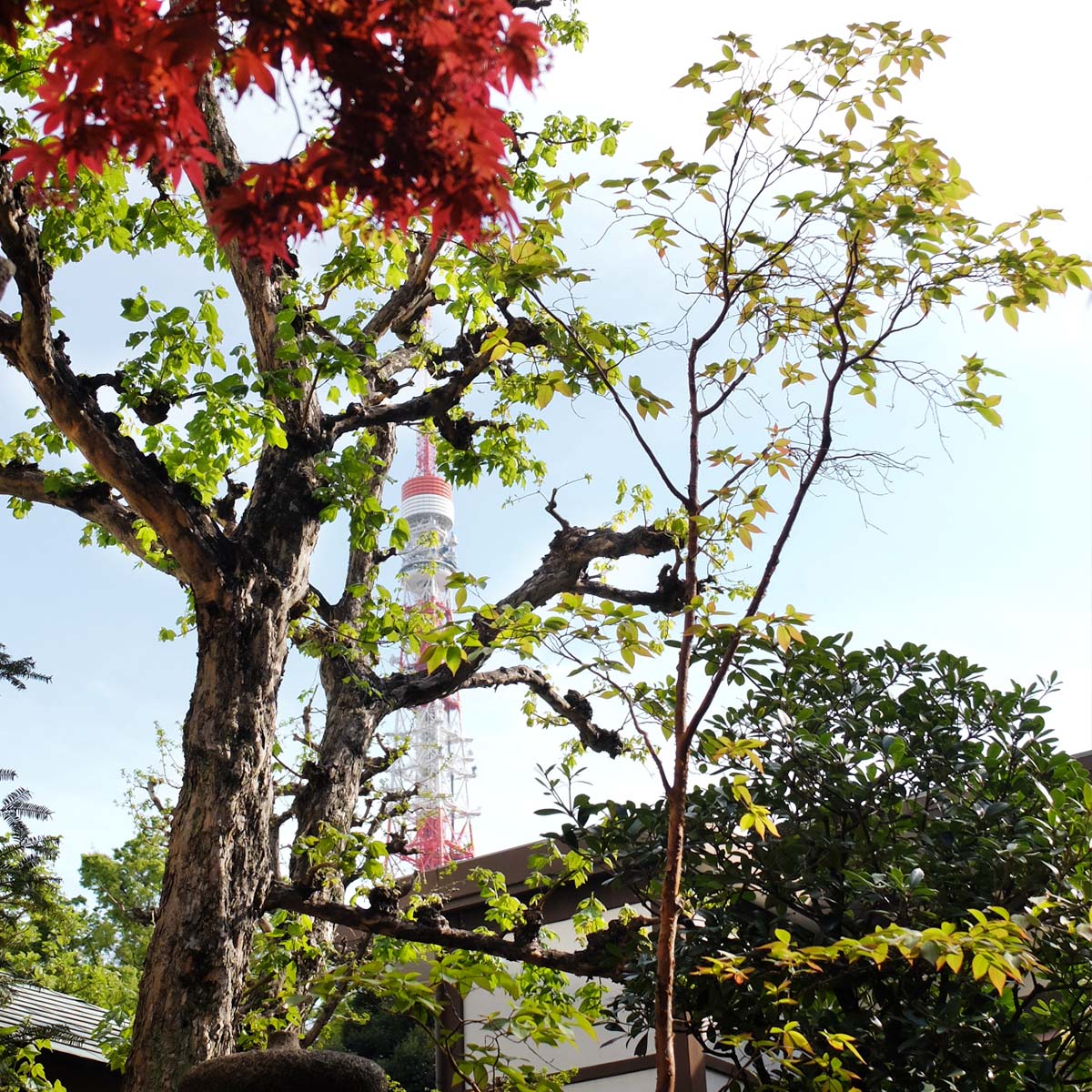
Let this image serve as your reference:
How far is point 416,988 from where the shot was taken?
133 inches

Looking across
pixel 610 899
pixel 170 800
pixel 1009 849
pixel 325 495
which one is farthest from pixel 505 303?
pixel 170 800

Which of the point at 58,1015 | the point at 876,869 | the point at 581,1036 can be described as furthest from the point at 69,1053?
the point at 876,869

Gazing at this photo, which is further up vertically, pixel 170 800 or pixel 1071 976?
pixel 170 800

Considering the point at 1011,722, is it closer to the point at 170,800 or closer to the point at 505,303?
the point at 505,303

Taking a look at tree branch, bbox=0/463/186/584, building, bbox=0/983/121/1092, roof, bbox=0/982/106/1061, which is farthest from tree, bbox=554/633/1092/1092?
building, bbox=0/983/121/1092

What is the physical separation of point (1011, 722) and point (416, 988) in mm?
2329

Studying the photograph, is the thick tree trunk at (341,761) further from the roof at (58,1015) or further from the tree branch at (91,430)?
the roof at (58,1015)

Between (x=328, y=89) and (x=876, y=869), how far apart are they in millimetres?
3241

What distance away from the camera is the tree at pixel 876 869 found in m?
3.11

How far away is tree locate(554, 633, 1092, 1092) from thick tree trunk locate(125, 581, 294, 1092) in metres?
1.43

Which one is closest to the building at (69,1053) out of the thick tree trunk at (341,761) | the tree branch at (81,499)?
the thick tree trunk at (341,761)

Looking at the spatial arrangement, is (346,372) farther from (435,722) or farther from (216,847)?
(435,722)

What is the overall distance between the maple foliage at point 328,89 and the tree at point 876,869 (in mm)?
1865

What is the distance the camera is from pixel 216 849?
417 cm
